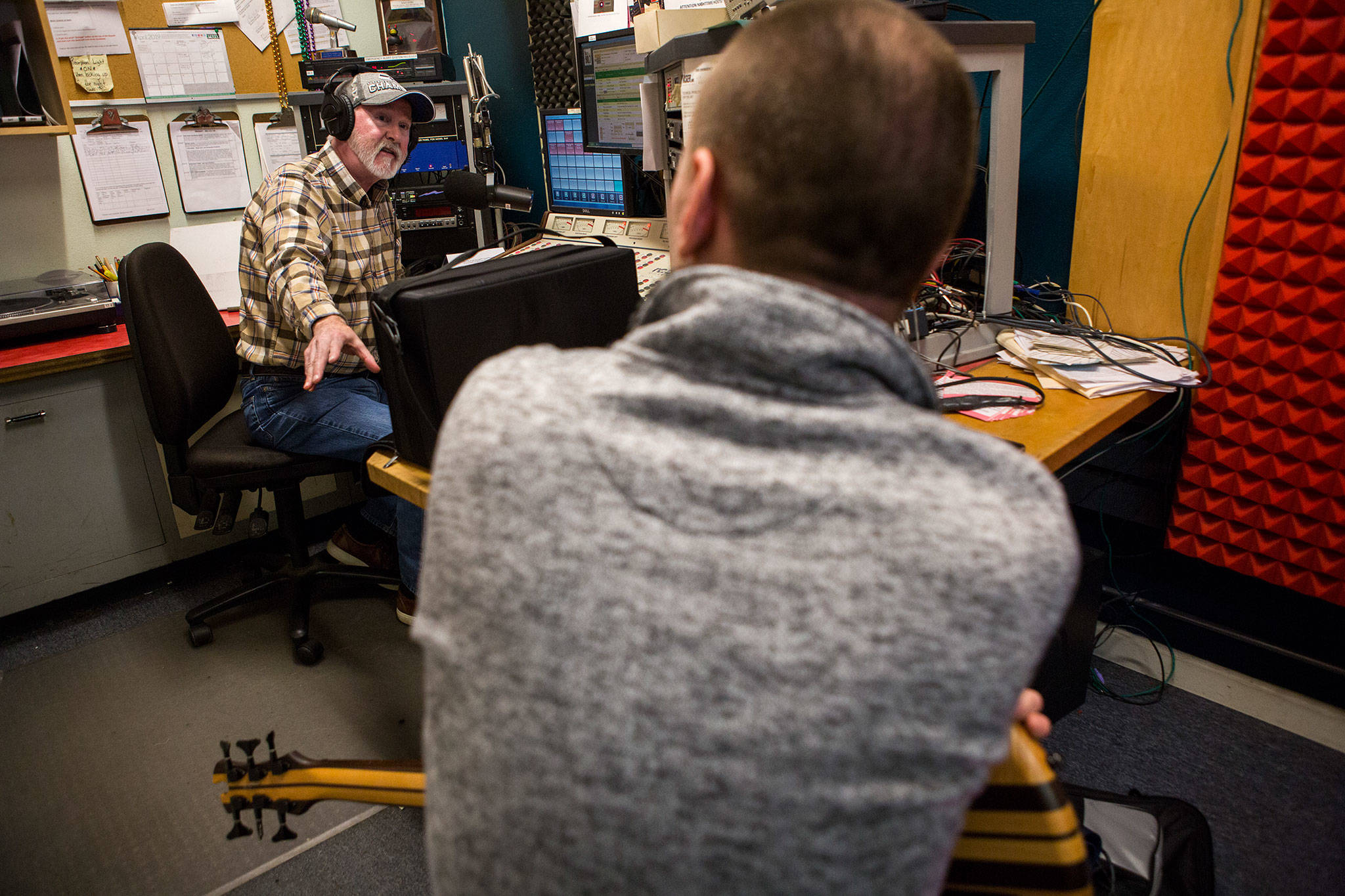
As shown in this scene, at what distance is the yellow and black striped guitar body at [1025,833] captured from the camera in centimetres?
60

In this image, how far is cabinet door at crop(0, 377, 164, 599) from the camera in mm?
1998

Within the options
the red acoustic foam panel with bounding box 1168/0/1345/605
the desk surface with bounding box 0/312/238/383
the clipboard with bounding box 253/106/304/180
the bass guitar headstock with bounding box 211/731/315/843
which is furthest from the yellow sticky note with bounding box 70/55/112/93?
the red acoustic foam panel with bounding box 1168/0/1345/605

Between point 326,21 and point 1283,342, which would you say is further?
point 326,21

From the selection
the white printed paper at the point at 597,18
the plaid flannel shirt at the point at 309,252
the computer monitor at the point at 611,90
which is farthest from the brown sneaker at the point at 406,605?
the white printed paper at the point at 597,18

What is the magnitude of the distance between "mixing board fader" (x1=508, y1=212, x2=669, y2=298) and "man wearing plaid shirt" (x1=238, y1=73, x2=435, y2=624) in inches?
16.1

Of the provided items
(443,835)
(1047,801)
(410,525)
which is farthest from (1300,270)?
(410,525)

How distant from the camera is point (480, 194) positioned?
1.94 m

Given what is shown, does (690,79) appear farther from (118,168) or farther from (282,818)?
(118,168)

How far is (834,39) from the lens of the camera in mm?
500

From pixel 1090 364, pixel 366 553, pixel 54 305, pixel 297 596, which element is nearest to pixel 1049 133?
pixel 1090 364

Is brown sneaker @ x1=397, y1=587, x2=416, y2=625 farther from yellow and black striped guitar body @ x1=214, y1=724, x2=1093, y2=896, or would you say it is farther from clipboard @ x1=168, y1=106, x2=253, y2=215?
yellow and black striped guitar body @ x1=214, y1=724, x2=1093, y2=896

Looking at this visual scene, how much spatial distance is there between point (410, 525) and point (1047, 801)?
1482mm

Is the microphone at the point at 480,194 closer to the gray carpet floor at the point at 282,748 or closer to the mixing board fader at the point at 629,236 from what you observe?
the mixing board fader at the point at 629,236

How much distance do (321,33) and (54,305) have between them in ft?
4.17
